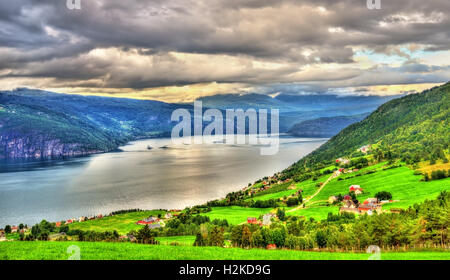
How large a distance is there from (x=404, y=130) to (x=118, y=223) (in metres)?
124

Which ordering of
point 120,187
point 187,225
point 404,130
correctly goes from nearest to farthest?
point 187,225
point 120,187
point 404,130

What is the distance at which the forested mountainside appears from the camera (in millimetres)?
112312

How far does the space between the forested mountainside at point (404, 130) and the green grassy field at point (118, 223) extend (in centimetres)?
7382

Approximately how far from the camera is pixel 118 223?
68.8m

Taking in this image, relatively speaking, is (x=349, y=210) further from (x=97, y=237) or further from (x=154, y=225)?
(x=97, y=237)

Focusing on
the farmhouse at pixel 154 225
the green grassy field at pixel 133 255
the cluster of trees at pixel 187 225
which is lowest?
the farmhouse at pixel 154 225

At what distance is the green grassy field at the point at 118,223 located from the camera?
6375 cm

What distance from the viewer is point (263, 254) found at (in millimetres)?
19359

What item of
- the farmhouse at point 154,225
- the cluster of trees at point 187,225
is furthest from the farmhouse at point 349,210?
the farmhouse at point 154,225

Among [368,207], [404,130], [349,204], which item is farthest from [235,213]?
[404,130]

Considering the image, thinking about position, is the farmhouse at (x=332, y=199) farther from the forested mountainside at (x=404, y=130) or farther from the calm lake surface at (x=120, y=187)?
the calm lake surface at (x=120, y=187)
